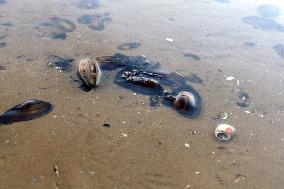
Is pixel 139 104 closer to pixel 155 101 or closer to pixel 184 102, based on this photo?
pixel 155 101

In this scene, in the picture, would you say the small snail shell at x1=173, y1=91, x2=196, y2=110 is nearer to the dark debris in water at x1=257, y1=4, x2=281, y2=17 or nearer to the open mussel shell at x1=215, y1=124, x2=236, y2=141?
the open mussel shell at x1=215, y1=124, x2=236, y2=141

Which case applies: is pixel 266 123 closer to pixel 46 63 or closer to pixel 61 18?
pixel 46 63

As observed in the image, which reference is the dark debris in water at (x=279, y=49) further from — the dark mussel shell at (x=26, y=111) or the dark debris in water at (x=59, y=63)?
the dark mussel shell at (x=26, y=111)

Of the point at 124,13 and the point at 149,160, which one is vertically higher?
the point at 124,13

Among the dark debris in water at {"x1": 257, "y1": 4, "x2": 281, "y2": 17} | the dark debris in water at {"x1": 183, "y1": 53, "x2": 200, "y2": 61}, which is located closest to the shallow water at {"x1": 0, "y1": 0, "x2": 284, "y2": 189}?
the dark debris in water at {"x1": 183, "y1": 53, "x2": 200, "y2": 61}

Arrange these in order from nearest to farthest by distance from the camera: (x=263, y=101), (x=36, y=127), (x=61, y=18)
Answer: (x=36, y=127) → (x=263, y=101) → (x=61, y=18)

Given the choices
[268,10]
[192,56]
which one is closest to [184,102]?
[192,56]

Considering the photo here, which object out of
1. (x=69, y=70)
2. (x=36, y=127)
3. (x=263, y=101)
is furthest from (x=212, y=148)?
(x=69, y=70)
